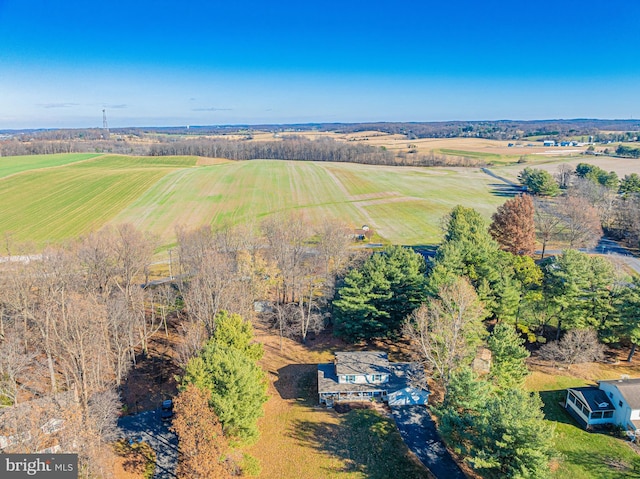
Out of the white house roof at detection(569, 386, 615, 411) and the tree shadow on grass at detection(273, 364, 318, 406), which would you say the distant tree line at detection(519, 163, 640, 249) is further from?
the tree shadow on grass at detection(273, 364, 318, 406)

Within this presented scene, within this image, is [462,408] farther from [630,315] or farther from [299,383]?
[630,315]

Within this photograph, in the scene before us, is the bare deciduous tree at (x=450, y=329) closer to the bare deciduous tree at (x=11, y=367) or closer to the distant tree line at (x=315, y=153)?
the bare deciduous tree at (x=11, y=367)

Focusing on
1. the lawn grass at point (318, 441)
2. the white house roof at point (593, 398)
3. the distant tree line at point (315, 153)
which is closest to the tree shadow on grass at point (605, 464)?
the white house roof at point (593, 398)

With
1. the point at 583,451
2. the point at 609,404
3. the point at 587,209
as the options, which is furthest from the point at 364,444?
the point at 587,209

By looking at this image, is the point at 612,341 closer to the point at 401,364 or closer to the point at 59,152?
the point at 401,364

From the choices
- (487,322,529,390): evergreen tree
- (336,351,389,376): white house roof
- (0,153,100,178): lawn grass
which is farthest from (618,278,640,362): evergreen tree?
(0,153,100,178): lawn grass

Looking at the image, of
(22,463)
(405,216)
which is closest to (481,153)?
(405,216)
